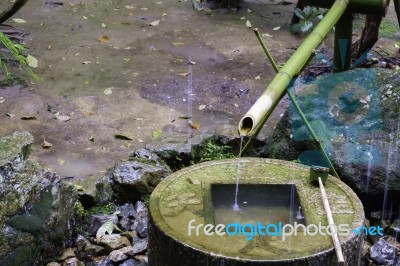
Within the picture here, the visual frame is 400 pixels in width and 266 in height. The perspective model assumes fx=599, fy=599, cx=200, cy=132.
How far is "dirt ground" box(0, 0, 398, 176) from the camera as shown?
5.87 meters

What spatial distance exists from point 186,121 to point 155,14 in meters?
3.49

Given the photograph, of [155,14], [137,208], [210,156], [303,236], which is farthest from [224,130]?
[155,14]

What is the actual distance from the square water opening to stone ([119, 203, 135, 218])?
145 cm

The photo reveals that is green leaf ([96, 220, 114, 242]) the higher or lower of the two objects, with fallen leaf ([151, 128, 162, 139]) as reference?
higher

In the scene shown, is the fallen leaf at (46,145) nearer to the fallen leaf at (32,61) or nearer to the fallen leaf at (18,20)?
the fallen leaf at (32,61)

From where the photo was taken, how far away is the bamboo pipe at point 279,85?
234cm

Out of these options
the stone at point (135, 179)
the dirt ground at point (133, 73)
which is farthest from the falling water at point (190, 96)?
the stone at point (135, 179)

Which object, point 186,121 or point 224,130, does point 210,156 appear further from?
point 186,121

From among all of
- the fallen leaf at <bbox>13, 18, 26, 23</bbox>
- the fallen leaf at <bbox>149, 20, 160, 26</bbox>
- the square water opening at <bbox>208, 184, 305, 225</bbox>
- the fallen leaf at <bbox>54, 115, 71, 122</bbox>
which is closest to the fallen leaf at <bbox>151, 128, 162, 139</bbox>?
the fallen leaf at <bbox>54, 115, 71, 122</bbox>

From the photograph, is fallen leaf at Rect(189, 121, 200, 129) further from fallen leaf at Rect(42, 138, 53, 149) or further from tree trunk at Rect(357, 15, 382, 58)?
tree trunk at Rect(357, 15, 382, 58)

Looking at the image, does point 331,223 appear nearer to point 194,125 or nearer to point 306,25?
point 194,125

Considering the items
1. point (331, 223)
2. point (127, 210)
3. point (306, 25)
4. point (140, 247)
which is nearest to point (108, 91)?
point (127, 210)

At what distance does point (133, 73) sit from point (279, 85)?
4848 mm

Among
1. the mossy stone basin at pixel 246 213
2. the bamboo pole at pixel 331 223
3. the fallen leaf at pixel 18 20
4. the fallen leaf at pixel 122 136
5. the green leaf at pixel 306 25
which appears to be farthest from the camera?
the fallen leaf at pixel 18 20
